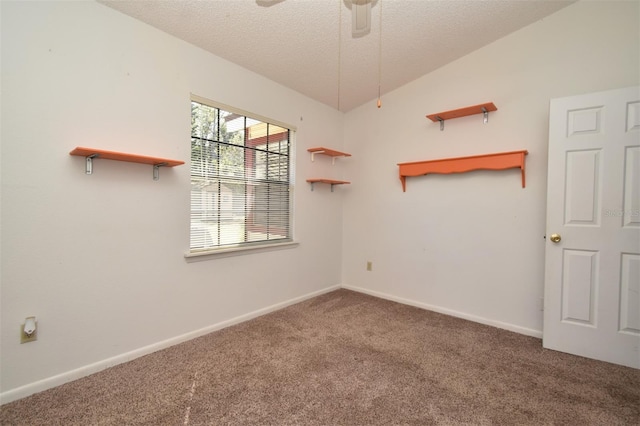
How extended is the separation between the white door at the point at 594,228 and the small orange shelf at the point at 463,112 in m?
0.49

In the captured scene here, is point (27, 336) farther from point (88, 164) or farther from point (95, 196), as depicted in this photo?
point (88, 164)

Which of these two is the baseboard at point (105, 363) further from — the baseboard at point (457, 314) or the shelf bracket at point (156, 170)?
the baseboard at point (457, 314)

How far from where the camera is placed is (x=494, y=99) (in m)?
2.83

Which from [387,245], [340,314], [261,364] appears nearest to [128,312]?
[261,364]

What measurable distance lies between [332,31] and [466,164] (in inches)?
69.7

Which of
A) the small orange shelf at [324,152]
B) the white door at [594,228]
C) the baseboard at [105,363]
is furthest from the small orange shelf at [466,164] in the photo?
the baseboard at [105,363]

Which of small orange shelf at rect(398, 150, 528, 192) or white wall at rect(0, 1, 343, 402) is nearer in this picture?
white wall at rect(0, 1, 343, 402)

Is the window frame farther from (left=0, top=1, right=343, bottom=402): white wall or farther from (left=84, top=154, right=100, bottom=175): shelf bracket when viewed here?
(left=84, top=154, right=100, bottom=175): shelf bracket

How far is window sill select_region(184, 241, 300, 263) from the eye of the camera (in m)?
2.48

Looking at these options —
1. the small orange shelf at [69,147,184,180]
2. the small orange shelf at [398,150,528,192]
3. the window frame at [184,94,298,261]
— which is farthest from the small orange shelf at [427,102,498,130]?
the small orange shelf at [69,147,184,180]

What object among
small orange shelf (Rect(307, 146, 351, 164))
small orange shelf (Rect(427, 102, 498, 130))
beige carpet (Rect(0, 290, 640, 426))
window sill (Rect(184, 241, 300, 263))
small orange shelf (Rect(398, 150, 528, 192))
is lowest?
beige carpet (Rect(0, 290, 640, 426))

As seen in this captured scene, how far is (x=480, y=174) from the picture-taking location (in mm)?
2922

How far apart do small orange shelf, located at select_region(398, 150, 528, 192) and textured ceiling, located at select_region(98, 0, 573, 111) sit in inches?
40.6

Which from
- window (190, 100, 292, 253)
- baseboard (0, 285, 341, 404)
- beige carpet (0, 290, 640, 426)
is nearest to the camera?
beige carpet (0, 290, 640, 426)
